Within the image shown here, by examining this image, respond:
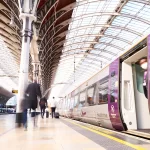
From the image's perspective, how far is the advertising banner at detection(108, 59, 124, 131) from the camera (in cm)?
770

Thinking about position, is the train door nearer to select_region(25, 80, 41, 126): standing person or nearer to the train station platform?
the train station platform

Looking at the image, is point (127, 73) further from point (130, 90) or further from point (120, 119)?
point (120, 119)

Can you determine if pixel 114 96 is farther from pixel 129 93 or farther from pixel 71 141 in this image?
pixel 71 141

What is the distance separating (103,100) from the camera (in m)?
9.56

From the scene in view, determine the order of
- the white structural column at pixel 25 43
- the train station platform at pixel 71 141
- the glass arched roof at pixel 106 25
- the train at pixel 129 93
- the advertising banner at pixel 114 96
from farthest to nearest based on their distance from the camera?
1. the glass arched roof at pixel 106 25
2. the white structural column at pixel 25 43
3. the advertising banner at pixel 114 96
4. the train at pixel 129 93
5. the train station platform at pixel 71 141

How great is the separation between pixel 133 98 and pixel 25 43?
6605 millimetres

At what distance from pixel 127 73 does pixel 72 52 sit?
123ft

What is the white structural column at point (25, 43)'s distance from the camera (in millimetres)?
11422

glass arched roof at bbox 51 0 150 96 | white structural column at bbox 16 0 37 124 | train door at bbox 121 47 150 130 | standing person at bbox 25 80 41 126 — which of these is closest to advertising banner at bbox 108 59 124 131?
train door at bbox 121 47 150 130

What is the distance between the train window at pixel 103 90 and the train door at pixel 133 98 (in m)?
1.49

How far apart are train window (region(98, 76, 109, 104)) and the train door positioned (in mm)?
1491

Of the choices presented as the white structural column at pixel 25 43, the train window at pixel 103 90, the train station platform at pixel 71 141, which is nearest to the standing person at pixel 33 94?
the train station platform at pixel 71 141

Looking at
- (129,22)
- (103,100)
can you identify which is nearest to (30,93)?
(103,100)

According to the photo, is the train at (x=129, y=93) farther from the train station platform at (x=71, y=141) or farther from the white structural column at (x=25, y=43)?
the white structural column at (x=25, y=43)
